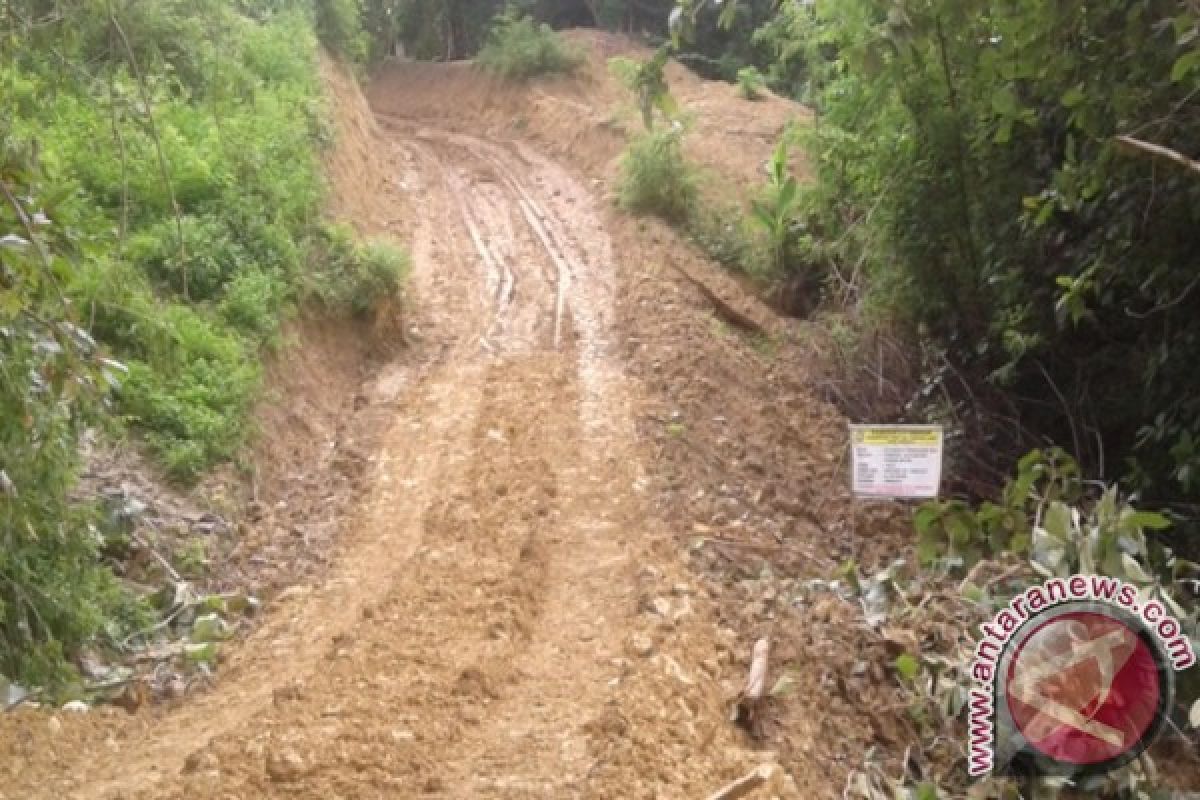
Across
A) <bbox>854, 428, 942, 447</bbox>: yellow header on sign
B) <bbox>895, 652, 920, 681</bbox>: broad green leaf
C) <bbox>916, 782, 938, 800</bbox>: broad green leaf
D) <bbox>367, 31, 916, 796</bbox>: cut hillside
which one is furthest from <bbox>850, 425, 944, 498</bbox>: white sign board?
<bbox>916, 782, 938, 800</bbox>: broad green leaf

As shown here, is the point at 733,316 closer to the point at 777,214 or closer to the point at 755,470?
the point at 777,214

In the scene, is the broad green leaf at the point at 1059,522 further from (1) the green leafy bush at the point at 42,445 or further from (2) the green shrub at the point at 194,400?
(2) the green shrub at the point at 194,400

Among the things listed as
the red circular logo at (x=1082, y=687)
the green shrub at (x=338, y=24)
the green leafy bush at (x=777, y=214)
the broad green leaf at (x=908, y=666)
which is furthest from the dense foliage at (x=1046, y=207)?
the green shrub at (x=338, y=24)

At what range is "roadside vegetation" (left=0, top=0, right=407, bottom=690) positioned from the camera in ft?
12.8

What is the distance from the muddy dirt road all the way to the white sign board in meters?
1.11

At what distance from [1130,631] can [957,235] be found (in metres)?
5.85

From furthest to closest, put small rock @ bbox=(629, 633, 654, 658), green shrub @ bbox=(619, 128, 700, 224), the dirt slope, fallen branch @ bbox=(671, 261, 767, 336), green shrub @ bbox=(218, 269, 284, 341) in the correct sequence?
1. green shrub @ bbox=(619, 128, 700, 224)
2. fallen branch @ bbox=(671, 261, 767, 336)
3. green shrub @ bbox=(218, 269, 284, 341)
4. small rock @ bbox=(629, 633, 654, 658)
5. the dirt slope

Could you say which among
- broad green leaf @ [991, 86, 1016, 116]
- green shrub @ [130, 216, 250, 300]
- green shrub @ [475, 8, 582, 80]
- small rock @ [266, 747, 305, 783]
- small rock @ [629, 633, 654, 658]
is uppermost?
green shrub @ [475, 8, 582, 80]

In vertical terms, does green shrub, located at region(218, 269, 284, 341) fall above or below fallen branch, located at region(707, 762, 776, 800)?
above

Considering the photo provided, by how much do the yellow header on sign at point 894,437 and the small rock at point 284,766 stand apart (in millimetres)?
3253

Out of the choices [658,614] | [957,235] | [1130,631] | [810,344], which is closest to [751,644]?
[658,614]

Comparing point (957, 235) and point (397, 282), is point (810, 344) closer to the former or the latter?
point (957, 235)

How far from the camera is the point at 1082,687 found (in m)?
3.79

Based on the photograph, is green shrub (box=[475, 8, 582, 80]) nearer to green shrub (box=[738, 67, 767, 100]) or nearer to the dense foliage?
green shrub (box=[738, 67, 767, 100])
